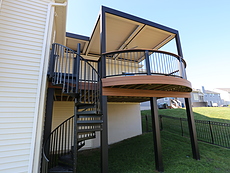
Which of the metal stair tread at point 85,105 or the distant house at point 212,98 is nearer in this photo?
the metal stair tread at point 85,105

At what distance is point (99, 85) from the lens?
12.2 ft

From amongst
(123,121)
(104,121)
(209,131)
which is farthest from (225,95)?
(104,121)

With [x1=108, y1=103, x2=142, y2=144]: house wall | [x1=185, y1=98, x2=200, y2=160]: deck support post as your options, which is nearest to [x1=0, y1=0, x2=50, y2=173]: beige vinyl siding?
[x1=108, y1=103, x2=142, y2=144]: house wall

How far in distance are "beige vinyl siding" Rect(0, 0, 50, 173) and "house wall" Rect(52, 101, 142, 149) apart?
327 centimetres

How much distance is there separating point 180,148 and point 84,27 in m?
9.26

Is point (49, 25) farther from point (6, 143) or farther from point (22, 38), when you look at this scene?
point (6, 143)

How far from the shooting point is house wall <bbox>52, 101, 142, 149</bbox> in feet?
20.2


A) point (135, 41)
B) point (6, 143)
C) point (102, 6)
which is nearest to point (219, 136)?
point (135, 41)

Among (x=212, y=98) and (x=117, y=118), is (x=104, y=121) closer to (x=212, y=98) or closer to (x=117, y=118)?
(x=117, y=118)

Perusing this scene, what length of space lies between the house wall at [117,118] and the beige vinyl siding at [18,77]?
10.7ft

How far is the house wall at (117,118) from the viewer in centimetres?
615

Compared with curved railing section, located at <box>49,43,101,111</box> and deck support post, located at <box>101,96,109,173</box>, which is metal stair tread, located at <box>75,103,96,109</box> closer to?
curved railing section, located at <box>49,43,101,111</box>

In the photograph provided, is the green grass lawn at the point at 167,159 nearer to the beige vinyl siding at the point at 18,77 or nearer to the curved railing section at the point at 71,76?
the beige vinyl siding at the point at 18,77

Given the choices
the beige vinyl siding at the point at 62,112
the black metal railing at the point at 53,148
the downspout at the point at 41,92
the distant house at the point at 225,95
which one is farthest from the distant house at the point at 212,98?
the downspout at the point at 41,92
